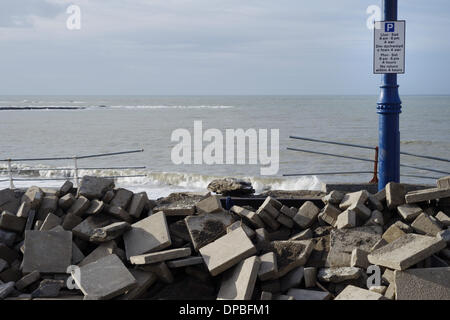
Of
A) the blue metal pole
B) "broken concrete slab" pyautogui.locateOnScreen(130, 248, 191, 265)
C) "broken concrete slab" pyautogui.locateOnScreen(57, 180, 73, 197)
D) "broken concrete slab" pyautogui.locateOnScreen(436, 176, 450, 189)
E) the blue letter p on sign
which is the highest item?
the blue letter p on sign

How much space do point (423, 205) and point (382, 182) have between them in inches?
48.9

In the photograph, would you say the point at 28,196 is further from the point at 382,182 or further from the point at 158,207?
the point at 382,182

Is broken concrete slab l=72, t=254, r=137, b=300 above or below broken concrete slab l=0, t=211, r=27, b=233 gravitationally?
below

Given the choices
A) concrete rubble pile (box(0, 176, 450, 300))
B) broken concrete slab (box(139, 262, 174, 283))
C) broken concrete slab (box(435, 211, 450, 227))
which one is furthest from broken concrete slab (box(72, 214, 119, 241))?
broken concrete slab (box(435, 211, 450, 227))

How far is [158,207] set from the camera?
606 cm

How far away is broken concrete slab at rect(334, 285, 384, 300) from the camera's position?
423 cm

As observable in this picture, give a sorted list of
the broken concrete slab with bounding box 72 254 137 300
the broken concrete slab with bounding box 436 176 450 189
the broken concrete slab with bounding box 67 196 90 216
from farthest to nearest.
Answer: the broken concrete slab with bounding box 67 196 90 216 < the broken concrete slab with bounding box 436 176 450 189 < the broken concrete slab with bounding box 72 254 137 300

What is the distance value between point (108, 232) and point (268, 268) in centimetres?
176

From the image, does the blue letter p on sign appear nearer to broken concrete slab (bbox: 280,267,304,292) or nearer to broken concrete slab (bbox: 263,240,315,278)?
broken concrete slab (bbox: 263,240,315,278)

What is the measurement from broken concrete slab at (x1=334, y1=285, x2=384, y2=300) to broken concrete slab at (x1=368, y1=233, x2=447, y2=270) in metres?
0.35

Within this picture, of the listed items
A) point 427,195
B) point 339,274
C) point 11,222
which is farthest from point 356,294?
point 11,222

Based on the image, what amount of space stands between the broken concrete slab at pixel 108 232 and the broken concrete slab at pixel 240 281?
4.17ft
